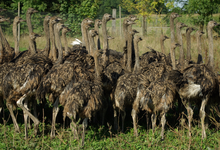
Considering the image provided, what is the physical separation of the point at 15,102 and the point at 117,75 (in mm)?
2415

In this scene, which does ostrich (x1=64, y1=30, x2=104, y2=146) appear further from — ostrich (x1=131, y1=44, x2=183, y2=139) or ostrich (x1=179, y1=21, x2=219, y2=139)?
ostrich (x1=179, y1=21, x2=219, y2=139)

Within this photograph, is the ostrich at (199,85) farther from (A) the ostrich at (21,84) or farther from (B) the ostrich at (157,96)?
(A) the ostrich at (21,84)

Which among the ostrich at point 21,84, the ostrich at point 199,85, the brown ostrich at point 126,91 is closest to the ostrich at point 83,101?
the brown ostrich at point 126,91

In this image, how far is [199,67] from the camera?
574 cm

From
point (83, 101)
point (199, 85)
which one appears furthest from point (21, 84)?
point (199, 85)

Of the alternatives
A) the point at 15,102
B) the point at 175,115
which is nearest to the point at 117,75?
the point at 175,115

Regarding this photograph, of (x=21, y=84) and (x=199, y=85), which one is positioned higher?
(x=21, y=84)

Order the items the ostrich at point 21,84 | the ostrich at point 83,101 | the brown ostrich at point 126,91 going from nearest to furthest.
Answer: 1. the ostrich at point 83,101
2. the ostrich at point 21,84
3. the brown ostrich at point 126,91

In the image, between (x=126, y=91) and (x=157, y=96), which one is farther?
(x=126, y=91)

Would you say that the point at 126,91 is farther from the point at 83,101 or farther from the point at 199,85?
the point at 199,85

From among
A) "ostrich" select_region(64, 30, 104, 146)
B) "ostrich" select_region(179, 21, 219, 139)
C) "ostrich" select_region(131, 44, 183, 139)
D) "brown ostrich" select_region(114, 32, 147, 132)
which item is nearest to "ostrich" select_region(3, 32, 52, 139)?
"ostrich" select_region(64, 30, 104, 146)

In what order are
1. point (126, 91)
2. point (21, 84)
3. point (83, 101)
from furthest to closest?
point (126, 91)
point (21, 84)
point (83, 101)

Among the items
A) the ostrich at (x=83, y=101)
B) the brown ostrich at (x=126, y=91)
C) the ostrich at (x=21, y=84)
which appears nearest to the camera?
the ostrich at (x=83, y=101)

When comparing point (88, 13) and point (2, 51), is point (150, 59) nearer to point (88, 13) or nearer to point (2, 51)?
point (2, 51)
